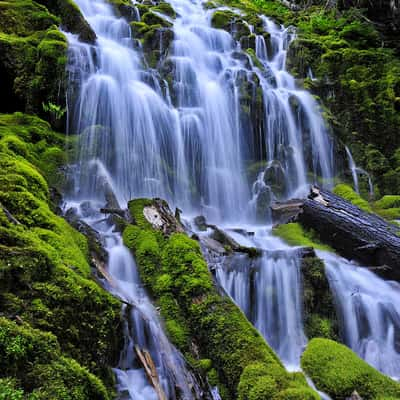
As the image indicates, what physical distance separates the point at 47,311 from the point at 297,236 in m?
5.58

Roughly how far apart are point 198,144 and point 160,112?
1.43 meters

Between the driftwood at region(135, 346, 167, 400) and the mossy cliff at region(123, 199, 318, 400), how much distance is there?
414 millimetres

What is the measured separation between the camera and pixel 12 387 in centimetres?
194

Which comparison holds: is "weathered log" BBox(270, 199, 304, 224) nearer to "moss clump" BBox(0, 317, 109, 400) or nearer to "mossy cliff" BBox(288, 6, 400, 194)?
"mossy cliff" BBox(288, 6, 400, 194)

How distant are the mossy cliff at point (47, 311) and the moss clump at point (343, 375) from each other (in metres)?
2.00

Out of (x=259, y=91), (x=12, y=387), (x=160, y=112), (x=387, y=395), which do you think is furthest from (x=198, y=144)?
(x=12, y=387)

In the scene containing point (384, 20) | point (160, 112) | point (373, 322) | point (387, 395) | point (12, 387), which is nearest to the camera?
point (12, 387)

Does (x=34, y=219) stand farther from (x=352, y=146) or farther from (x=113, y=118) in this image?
(x=352, y=146)

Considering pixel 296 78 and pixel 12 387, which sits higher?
pixel 296 78

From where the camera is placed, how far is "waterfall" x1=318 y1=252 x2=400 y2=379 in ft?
16.4

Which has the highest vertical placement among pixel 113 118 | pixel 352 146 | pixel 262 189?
pixel 113 118

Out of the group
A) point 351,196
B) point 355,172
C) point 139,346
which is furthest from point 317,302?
point 355,172

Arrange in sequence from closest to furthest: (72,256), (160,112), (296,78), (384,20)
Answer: (72,256) → (160,112) → (296,78) → (384,20)

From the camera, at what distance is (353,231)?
6.62 m
